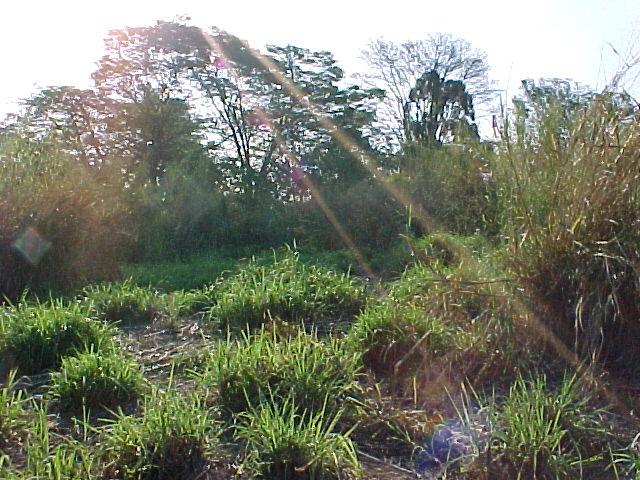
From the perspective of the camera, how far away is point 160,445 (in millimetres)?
2178

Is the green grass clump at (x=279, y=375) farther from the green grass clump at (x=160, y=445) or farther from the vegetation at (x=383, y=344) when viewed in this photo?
the green grass clump at (x=160, y=445)

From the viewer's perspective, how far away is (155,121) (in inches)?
635

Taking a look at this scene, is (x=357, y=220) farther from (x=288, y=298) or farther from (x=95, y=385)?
(x=95, y=385)

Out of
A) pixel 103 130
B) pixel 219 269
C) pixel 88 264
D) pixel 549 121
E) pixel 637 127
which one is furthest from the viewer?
pixel 103 130

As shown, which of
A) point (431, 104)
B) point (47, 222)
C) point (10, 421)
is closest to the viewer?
point (10, 421)

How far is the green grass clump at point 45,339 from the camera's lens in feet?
11.1

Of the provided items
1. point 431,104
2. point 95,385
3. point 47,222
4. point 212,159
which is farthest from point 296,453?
point 431,104

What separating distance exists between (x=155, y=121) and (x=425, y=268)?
13.0m

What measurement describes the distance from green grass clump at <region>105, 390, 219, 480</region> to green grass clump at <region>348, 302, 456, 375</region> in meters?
1.12

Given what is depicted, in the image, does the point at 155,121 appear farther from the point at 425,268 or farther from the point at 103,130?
the point at 425,268

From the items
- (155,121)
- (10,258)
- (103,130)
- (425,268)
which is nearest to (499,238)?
(425,268)

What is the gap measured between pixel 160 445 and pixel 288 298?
202 cm

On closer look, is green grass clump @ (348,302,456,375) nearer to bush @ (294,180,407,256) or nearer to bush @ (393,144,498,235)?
bush @ (393,144,498,235)

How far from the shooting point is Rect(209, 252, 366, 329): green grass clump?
402cm
